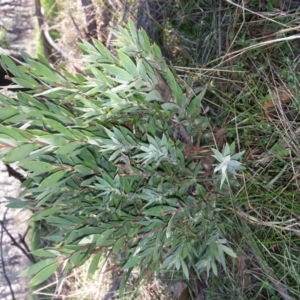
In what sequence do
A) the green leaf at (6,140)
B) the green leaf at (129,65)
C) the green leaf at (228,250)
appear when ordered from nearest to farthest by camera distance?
the green leaf at (6,140), the green leaf at (129,65), the green leaf at (228,250)

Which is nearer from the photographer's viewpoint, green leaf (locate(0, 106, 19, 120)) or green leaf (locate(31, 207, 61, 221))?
green leaf (locate(0, 106, 19, 120))

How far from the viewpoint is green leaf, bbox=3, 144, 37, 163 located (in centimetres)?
81

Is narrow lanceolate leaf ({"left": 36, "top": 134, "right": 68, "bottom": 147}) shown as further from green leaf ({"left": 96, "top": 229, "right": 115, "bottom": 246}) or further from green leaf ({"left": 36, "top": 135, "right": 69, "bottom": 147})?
green leaf ({"left": 96, "top": 229, "right": 115, "bottom": 246})

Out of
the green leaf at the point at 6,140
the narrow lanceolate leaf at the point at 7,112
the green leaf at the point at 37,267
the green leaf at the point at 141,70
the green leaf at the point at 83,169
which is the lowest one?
the green leaf at the point at 37,267

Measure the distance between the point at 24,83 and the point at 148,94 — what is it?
0.27 metres

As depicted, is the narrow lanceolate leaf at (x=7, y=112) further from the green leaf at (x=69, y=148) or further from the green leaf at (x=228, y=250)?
the green leaf at (x=228, y=250)

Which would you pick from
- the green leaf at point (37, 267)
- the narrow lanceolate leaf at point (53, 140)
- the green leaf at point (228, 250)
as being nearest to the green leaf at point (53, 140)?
the narrow lanceolate leaf at point (53, 140)

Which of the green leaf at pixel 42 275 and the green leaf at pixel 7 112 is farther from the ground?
the green leaf at pixel 7 112

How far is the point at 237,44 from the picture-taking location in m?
1.26

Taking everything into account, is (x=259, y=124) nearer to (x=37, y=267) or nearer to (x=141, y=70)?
(x=141, y=70)

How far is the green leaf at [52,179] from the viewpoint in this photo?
905 mm

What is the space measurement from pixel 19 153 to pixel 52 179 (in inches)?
4.6

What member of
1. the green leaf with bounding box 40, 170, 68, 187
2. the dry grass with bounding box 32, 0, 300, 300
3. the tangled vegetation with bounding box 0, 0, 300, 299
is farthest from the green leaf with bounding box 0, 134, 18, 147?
the dry grass with bounding box 32, 0, 300, 300

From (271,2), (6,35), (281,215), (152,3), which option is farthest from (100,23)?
(281,215)
